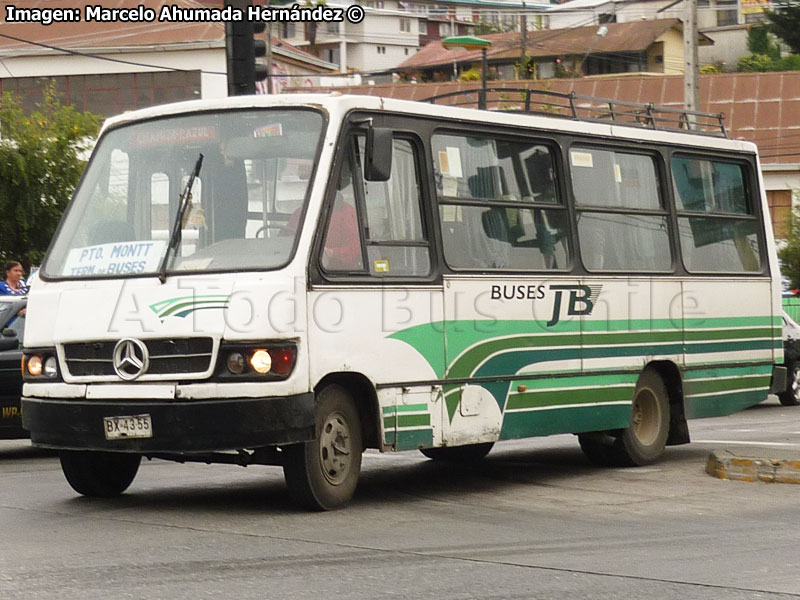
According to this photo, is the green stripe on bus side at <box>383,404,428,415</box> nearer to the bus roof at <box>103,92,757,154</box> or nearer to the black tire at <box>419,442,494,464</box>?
the bus roof at <box>103,92,757,154</box>

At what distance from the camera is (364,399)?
396 inches

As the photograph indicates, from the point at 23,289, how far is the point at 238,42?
4.92 meters

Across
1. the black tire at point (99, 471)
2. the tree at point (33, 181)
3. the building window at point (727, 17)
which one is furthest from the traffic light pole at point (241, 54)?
the building window at point (727, 17)

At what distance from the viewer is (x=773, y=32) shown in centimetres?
7044

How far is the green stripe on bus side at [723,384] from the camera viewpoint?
13227 mm

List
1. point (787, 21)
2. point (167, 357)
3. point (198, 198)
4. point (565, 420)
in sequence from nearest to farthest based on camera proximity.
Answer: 1. point (167, 357)
2. point (198, 198)
3. point (565, 420)
4. point (787, 21)

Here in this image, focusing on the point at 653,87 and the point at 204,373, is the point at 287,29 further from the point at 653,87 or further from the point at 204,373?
the point at 204,373

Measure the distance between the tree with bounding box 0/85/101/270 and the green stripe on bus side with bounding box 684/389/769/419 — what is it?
66.3ft

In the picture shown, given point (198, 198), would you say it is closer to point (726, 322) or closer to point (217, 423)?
point (217, 423)

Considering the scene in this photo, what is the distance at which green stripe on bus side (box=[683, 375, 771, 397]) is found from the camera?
1323cm

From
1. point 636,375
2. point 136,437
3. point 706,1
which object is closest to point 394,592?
point 136,437

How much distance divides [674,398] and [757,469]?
1.87 meters

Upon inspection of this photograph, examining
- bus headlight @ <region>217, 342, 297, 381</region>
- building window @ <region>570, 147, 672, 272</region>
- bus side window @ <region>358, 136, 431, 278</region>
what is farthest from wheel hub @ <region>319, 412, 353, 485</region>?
building window @ <region>570, 147, 672, 272</region>

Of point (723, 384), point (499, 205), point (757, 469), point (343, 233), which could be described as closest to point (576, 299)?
point (499, 205)
